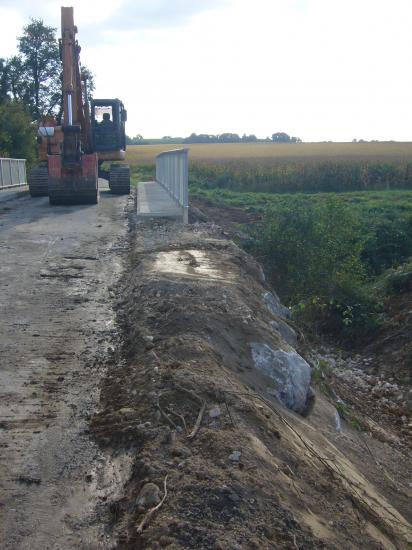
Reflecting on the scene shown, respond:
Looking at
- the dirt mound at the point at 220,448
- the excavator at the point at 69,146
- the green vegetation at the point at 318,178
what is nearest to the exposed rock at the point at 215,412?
the dirt mound at the point at 220,448

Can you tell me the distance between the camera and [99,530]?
3408 mm

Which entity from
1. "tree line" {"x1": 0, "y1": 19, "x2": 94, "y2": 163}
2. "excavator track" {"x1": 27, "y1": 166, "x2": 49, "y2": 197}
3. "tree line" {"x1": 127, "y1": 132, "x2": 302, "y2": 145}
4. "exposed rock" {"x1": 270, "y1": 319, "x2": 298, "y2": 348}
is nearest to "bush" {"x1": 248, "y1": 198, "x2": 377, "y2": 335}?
"exposed rock" {"x1": 270, "y1": 319, "x2": 298, "y2": 348}

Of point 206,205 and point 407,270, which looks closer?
point 407,270

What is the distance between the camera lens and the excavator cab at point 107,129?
22.0 meters

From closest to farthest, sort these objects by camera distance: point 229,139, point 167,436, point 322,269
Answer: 1. point 167,436
2. point 322,269
3. point 229,139

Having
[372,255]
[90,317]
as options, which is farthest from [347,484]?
[372,255]

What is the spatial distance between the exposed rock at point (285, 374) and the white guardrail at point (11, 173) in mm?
19475

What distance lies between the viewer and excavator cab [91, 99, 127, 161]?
72.1ft

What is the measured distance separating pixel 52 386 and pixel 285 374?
7.35 ft

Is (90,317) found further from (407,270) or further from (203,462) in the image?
(407,270)

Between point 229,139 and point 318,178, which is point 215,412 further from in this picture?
point 229,139

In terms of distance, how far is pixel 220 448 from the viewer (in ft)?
12.9

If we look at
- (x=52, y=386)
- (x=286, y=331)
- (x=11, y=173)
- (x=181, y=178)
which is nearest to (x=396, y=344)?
(x=286, y=331)

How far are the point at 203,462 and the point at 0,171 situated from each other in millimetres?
21729
